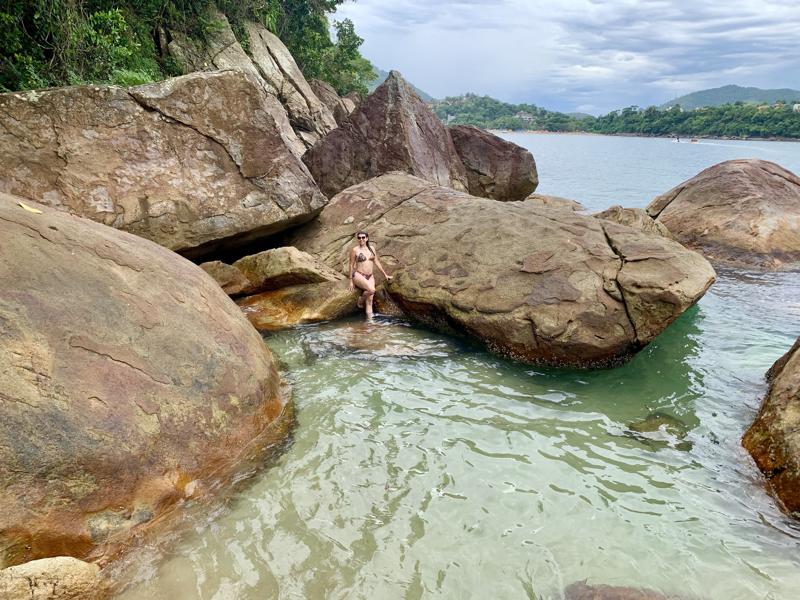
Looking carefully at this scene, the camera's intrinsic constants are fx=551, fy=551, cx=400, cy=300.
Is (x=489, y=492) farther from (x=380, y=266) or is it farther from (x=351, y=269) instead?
(x=351, y=269)

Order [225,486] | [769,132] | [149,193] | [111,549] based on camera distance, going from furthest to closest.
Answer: [769,132]
[149,193]
[225,486]
[111,549]

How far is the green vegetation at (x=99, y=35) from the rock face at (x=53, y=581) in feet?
30.1

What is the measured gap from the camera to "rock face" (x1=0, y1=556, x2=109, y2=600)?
2.50m

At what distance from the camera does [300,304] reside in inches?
289

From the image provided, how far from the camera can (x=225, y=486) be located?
12.4 ft

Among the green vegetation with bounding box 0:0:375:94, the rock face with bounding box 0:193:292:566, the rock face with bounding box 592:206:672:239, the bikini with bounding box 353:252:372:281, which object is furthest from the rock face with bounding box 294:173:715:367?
the green vegetation with bounding box 0:0:375:94

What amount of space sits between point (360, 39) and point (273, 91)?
50.3 ft

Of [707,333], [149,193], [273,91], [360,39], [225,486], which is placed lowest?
[707,333]

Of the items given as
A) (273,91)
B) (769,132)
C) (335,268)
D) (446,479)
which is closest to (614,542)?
(446,479)

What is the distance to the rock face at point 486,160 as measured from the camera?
555 inches

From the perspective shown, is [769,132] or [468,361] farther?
Answer: [769,132]

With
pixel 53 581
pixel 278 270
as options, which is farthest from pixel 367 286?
pixel 53 581

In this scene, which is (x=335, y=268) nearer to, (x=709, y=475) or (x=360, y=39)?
(x=709, y=475)

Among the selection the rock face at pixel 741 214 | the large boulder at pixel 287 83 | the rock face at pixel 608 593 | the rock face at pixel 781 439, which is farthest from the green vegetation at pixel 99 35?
the rock face at pixel 741 214
